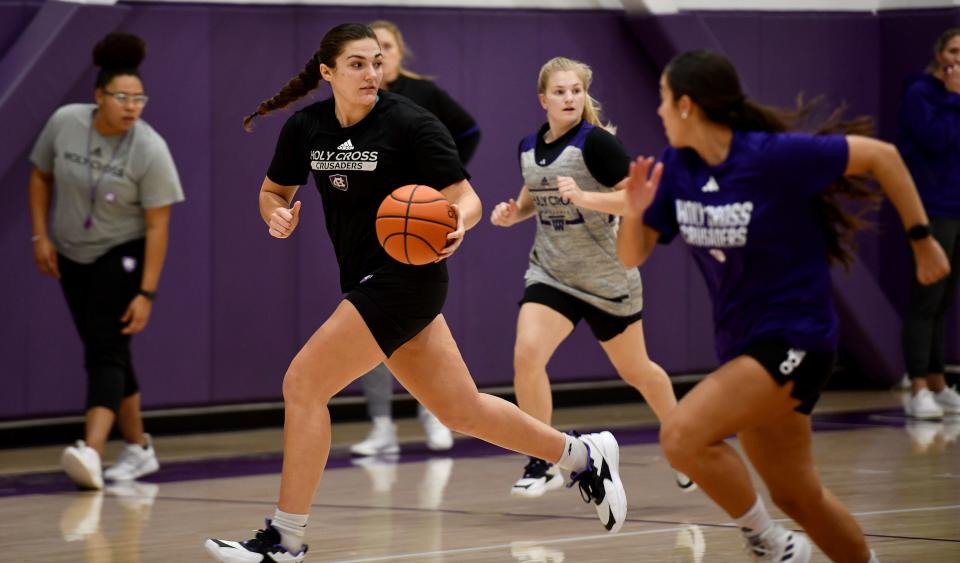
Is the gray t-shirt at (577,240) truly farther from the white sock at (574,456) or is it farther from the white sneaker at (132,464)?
the white sneaker at (132,464)

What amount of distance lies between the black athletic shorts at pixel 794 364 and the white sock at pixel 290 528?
1.73 meters

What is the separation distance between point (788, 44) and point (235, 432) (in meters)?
5.11

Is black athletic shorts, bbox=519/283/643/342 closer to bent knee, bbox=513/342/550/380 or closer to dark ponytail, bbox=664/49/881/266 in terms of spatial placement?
bent knee, bbox=513/342/550/380

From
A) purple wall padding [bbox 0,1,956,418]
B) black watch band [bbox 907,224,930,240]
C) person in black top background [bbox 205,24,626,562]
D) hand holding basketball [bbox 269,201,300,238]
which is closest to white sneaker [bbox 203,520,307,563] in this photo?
person in black top background [bbox 205,24,626,562]

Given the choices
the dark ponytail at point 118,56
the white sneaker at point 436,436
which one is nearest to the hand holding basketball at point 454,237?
the dark ponytail at point 118,56

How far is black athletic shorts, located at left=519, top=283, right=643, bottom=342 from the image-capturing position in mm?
7883

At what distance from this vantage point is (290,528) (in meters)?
5.82

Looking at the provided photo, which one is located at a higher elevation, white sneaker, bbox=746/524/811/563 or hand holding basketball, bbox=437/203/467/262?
hand holding basketball, bbox=437/203/467/262

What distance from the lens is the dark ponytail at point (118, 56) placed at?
8641mm

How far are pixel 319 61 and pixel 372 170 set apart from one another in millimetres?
582

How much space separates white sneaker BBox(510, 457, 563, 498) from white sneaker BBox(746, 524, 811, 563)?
8.25ft

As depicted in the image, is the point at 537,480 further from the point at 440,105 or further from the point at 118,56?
the point at 118,56

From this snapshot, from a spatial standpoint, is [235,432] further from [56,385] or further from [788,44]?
[788,44]

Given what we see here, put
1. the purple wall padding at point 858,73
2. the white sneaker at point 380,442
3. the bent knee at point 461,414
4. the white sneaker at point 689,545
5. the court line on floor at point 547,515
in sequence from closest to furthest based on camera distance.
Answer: the bent knee at point 461,414, the white sneaker at point 689,545, the court line on floor at point 547,515, the white sneaker at point 380,442, the purple wall padding at point 858,73
